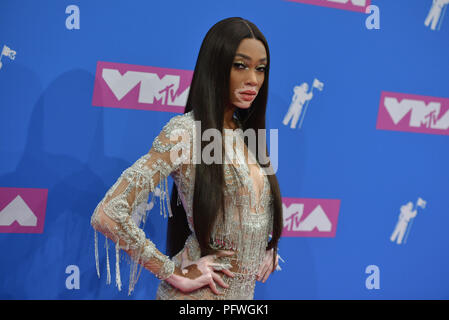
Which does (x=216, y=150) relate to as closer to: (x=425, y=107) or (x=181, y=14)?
(x=181, y=14)

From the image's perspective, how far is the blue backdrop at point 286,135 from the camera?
1959mm

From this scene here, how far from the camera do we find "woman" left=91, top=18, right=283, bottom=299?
1521 millimetres

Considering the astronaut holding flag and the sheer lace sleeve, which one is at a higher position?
the astronaut holding flag

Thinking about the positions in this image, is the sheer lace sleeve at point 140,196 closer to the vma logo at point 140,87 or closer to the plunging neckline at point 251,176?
the plunging neckline at point 251,176

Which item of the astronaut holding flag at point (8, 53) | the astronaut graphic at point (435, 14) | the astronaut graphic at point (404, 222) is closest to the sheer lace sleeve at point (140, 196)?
the astronaut holding flag at point (8, 53)

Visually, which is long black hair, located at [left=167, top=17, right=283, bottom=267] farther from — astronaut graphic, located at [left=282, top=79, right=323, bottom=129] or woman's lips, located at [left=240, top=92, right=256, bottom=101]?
astronaut graphic, located at [left=282, top=79, right=323, bottom=129]

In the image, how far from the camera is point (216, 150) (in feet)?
5.15

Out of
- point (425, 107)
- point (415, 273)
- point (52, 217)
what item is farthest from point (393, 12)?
point (52, 217)

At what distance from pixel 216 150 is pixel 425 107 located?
1.44 meters

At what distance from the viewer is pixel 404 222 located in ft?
8.39

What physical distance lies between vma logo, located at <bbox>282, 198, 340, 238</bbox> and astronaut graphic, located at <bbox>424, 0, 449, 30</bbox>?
102cm

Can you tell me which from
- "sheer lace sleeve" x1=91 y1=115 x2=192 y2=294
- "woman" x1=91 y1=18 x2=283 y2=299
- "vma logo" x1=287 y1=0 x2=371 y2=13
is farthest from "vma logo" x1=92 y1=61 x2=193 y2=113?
"vma logo" x1=287 y1=0 x2=371 y2=13

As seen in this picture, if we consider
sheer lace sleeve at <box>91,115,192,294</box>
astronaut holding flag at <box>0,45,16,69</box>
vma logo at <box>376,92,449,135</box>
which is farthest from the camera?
vma logo at <box>376,92,449,135</box>

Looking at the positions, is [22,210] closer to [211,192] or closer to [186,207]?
[186,207]
